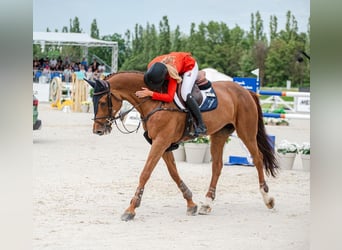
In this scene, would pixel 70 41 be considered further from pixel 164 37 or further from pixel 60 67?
pixel 164 37

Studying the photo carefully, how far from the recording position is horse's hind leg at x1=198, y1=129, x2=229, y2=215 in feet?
15.4

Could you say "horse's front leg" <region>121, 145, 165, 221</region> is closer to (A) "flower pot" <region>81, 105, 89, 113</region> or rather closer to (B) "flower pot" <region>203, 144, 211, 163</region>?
(B) "flower pot" <region>203, 144, 211, 163</region>

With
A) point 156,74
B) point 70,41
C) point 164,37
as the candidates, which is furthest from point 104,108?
point 164,37

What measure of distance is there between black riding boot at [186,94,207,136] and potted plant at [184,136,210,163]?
283 centimetres

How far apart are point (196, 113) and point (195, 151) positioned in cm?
299

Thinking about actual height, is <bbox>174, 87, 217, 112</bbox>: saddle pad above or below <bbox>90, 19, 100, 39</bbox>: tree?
below

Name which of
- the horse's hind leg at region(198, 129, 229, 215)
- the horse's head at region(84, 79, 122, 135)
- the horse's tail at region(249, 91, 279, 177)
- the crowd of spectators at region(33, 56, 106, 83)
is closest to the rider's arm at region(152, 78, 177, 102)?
the horse's head at region(84, 79, 122, 135)

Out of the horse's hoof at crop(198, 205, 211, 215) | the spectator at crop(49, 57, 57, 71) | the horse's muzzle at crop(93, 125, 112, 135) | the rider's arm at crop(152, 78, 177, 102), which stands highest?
the spectator at crop(49, 57, 57, 71)

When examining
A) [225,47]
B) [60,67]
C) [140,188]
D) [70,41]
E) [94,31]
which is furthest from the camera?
[94,31]

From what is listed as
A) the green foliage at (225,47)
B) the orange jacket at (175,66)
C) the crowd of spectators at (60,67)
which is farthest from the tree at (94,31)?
the orange jacket at (175,66)

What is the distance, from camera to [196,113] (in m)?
4.49
